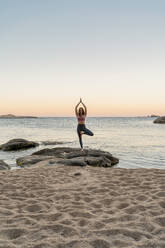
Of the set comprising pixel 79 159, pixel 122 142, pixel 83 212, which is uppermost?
pixel 83 212

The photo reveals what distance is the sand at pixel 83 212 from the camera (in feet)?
12.7

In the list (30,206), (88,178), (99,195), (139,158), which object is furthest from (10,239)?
(139,158)

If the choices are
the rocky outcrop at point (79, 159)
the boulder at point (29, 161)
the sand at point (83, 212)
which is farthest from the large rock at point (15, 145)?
the sand at point (83, 212)

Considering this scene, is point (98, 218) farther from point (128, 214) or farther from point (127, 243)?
Answer: point (127, 243)

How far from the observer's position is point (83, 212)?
509 cm

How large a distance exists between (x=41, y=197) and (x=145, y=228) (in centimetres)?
305

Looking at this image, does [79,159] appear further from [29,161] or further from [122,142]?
[122,142]

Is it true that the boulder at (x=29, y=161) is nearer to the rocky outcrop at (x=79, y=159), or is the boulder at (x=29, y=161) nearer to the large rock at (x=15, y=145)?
the rocky outcrop at (x=79, y=159)

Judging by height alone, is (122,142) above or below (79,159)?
below

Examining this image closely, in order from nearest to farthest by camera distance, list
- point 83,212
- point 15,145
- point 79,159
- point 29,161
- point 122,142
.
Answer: point 83,212, point 79,159, point 29,161, point 15,145, point 122,142

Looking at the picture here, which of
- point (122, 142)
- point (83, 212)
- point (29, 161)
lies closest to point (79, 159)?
point (29, 161)

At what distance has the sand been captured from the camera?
388 centimetres

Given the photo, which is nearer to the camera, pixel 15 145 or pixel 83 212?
pixel 83 212

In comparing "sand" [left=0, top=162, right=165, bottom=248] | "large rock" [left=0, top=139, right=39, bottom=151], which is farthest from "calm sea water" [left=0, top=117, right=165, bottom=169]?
"sand" [left=0, top=162, right=165, bottom=248]
